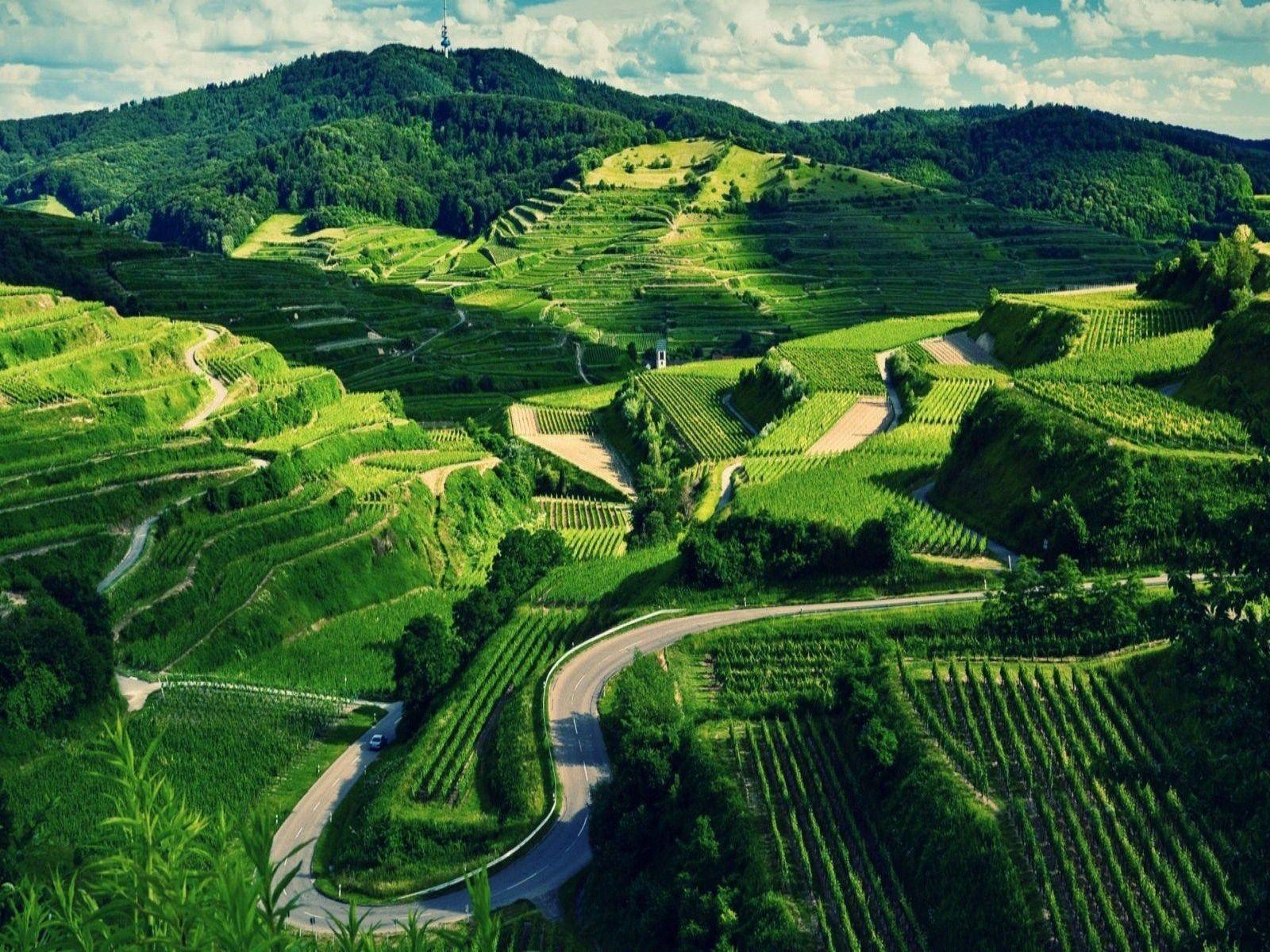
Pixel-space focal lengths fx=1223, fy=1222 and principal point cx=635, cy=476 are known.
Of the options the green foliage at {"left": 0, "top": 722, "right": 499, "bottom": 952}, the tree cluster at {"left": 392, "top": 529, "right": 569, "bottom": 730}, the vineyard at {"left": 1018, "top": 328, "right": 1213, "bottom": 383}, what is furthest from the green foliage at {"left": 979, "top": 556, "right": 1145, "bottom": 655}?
the green foliage at {"left": 0, "top": 722, "right": 499, "bottom": 952}

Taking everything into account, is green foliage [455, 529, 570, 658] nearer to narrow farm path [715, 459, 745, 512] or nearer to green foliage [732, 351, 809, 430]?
narrow farm path [715, 459, 745, 512]

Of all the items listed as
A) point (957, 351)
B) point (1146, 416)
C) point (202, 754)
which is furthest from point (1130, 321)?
point (202, 754)

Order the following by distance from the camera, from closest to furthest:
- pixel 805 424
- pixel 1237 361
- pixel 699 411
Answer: pixel 1237 361 < pixel 805 424 < pixel 699 411

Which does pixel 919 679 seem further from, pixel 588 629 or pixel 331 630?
pixel 331 630

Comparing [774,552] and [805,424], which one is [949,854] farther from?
[805,424]

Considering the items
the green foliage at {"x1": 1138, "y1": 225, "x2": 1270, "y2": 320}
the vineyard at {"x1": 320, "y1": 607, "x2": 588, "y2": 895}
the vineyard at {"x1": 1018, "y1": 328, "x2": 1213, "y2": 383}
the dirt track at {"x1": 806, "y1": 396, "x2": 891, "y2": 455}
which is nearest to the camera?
the vineyard at {"x1": 320, "y1": 607, "x2": 588, "y2": 895}

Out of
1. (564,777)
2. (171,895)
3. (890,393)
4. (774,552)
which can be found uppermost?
(171,895)

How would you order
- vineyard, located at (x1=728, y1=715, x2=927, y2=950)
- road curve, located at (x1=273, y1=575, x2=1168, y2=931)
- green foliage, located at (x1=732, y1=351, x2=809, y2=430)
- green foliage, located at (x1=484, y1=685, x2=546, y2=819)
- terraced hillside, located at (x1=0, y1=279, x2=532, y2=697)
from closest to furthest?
vineyard, located at (x1=728, y1=715, x2=927, y2=950)
road curve, located at (x1=273, y1=575, x2=1168, y2=931)
green foliage, located at (x1=484, y1=685, x2=546, y2=819)
terraced hillside, located at (x1=0, y1=279, x2=532, y2=697)
green foliage, located at (x1=732, y1=351, x2=809, y2=430)
